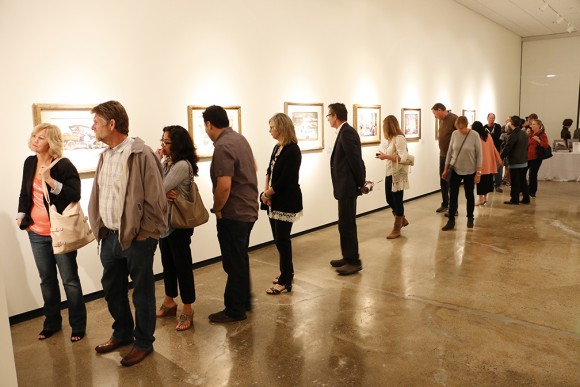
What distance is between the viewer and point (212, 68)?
18.5 ft

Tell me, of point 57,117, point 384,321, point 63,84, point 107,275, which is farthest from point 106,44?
point 384,321

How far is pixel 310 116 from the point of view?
7.31 m

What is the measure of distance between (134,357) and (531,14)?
46.8 feet

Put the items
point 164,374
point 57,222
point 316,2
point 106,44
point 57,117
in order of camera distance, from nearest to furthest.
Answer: point 164,374 → point 57,222 → point 57,117 → point 106,44 → point 316,2

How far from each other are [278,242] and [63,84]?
2488 mm

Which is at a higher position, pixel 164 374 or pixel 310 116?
pixel 310 116

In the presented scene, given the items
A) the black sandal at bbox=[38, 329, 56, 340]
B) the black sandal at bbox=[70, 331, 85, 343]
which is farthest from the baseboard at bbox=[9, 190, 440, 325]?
the black sandal at bbox=[70, 331, 85, 343]

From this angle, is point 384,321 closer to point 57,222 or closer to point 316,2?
point 57,222

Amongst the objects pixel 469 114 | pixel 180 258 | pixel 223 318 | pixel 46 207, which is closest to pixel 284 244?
pixel 223 318

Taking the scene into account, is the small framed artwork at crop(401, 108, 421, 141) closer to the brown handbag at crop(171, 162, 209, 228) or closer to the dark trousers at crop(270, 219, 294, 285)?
the dark trousers at crop(270, 219, 294, 285)

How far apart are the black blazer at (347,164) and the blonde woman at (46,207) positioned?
2.56m

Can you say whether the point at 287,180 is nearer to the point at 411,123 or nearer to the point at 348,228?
the point at 348,228

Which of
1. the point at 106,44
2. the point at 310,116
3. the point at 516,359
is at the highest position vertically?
the point at 106,44

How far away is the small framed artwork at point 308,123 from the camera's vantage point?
7.02 m
